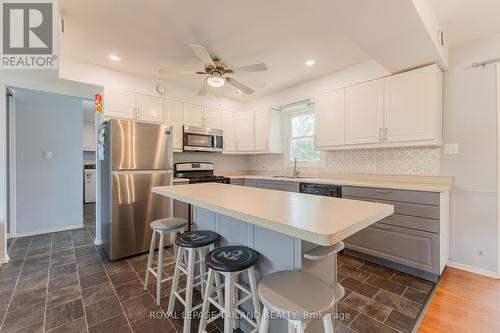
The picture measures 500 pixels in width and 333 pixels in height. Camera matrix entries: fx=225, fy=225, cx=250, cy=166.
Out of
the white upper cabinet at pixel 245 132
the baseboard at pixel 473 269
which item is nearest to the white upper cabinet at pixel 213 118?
the white upper cabinet at pixel 245 132

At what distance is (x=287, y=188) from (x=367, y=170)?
1149 millimetres

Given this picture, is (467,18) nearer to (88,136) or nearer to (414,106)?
(414,106)

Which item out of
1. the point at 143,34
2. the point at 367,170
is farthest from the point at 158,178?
the point at 367,170

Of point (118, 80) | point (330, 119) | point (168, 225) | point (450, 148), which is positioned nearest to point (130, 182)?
point (168, 225)

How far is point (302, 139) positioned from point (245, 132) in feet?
3.80

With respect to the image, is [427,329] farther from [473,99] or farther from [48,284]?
[48,284]

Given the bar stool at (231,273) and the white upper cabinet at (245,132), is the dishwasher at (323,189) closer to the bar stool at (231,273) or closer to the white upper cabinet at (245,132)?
the white upper cabinet at (245,132)

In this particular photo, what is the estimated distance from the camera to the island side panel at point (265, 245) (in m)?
1.27

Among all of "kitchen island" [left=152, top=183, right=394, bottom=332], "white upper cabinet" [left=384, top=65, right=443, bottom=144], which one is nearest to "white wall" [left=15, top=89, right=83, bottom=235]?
"kitchen island" [left=152, top=183, right=394, bottom=332]

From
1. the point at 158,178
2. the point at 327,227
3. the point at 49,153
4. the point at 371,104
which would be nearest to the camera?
the point at 327,227

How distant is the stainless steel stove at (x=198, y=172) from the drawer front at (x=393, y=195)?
2088 millimetres

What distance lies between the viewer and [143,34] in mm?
2316

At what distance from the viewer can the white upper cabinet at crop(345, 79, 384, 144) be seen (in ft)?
9.00

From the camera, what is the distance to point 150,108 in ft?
11.5
